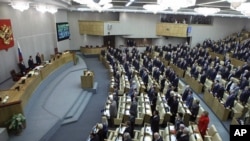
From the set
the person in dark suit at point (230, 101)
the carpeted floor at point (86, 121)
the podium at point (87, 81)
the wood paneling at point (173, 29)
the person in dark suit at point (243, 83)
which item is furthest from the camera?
the wood paneling at point (173, 29)

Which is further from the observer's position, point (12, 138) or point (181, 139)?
point (12, 138)

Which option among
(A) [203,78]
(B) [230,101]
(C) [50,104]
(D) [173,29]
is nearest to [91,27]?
(D) [173,29]

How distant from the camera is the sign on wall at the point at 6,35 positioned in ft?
27.6

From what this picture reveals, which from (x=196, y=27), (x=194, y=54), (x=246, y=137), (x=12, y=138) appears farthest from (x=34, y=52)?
(x=196, y=27)

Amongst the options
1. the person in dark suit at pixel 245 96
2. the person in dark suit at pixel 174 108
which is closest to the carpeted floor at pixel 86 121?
the person in dark suit at pixel 174 108

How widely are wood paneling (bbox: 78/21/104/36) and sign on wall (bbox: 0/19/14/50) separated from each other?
9225 mm

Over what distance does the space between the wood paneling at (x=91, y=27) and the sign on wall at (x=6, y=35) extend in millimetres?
9225

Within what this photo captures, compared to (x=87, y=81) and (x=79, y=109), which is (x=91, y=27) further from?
(x=79, y=109)

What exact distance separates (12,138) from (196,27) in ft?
55.8

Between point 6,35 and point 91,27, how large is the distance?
9.87 metres

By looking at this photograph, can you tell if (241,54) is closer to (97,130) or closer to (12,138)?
→ (97,130)

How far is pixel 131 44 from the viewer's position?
1930cm

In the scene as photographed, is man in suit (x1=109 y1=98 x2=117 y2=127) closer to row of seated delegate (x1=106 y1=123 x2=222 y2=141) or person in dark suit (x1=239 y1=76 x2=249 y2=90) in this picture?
row of seated delegate (x1=106 y1=123 x2=222 y2=141)

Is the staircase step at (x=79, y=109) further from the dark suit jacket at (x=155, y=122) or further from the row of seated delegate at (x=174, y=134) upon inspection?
the dark suit jacket at (x=155, y=122)
